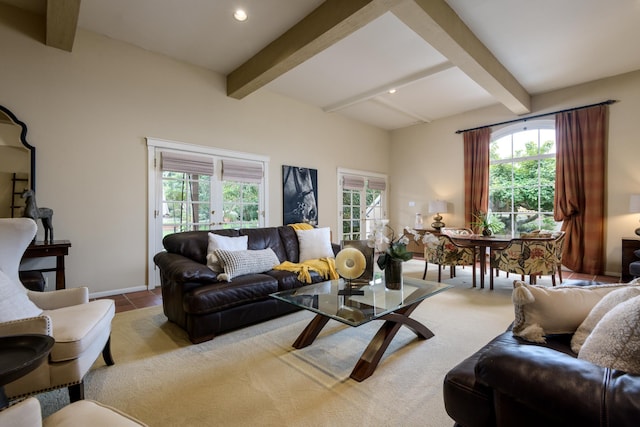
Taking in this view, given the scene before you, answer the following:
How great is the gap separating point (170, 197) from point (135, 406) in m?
3.08

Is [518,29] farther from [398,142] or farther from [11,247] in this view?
[11,247]

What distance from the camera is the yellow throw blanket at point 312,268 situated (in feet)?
9.83

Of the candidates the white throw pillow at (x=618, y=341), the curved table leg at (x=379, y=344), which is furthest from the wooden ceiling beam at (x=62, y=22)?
the white throw pillow at (x=618, y=341)

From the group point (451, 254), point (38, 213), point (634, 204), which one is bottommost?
point (451, 254)

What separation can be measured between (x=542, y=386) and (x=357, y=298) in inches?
57.9

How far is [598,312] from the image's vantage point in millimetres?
1218

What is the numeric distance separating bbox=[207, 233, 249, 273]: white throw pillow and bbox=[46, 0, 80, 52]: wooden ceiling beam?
2386 millimetres

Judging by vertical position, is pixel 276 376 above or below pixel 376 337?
below

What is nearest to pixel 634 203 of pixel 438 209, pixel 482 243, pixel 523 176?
pixel 523 176

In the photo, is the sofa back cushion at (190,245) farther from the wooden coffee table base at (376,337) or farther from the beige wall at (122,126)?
the wooden coffee table base at (376,337)

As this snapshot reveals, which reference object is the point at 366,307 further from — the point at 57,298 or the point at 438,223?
the point at 438,223

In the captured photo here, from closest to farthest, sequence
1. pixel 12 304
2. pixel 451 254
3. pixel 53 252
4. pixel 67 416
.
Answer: pixel 67 416 < pixel 12 304 < pixel 53 252 < pixel 451 254

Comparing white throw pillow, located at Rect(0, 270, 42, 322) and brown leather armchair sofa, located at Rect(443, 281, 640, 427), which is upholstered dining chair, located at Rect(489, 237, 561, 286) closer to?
brown leather armchair sofa, located at Rect(443, 281, 640, 427)

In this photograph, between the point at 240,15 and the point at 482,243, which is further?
the point at 482,243
